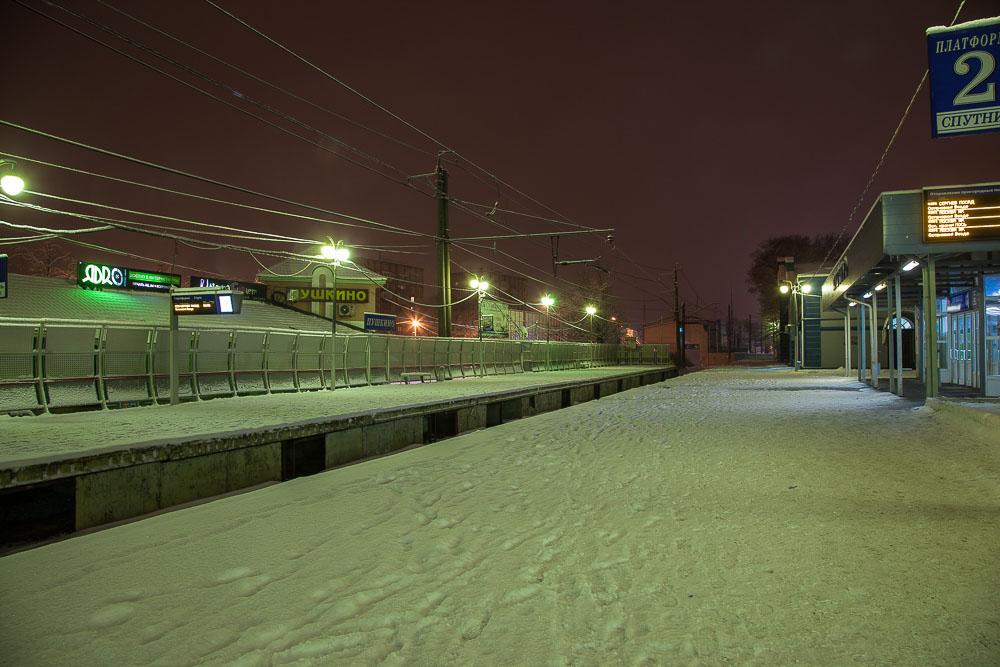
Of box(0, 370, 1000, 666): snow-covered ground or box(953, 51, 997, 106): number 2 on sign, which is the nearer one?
box(0, 370, 1000, 666): snow-covered ground

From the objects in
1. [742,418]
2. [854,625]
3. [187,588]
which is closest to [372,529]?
[187,588]

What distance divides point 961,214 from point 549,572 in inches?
505

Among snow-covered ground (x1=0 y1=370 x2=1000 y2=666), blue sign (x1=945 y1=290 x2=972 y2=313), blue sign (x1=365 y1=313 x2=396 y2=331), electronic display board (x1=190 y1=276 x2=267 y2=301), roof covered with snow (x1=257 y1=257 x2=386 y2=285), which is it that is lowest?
snow-covered ground (x1=0 y1=370 x2=1000 y2=666)

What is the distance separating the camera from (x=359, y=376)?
838 inches

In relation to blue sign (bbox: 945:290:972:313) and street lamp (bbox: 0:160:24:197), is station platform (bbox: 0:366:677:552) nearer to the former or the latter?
Answer: street lamp (bbox: 0:160:24:197)

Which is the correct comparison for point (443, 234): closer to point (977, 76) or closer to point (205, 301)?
point (205, 301)

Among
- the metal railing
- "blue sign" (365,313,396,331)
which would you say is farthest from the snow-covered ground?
"blue sign" (365,313,396,331)

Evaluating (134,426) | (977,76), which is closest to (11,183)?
(134,426)

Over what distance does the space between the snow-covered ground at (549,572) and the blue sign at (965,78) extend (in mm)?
4128

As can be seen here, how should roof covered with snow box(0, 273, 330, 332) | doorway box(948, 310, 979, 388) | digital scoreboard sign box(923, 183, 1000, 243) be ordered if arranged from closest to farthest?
1. digital scoreboard sign box(923, 183, 1000, 243)
2. doorway box(948, 310, 979, 388)
3. roof covered with snow box(0, 273, 330, 332)

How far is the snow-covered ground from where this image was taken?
119 inches

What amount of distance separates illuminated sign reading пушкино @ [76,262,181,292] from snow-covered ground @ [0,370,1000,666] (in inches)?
971

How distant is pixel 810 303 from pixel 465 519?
4391 centimetres

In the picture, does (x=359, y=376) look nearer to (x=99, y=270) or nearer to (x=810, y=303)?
(x=99, y=270)
